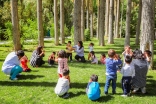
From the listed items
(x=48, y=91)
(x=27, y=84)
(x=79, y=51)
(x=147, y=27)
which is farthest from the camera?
(x=79, y=51)

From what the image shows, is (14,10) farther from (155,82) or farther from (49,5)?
(49,5)

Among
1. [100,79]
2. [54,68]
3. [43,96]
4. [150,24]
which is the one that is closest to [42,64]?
Answer: [54,68]

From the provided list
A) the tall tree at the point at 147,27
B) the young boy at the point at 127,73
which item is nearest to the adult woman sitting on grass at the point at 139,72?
the young boy at the point at 127,73

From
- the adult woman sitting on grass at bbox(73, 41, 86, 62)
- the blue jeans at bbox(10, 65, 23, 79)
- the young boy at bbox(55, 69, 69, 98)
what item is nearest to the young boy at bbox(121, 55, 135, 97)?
the young boy at bbox(55, 69, 69, 98)

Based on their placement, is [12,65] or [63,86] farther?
Result: [12,65]

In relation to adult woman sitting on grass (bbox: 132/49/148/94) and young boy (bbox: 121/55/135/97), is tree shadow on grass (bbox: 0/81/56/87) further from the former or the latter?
adult woman sitting on grass (bbox: 132/49/148/94)

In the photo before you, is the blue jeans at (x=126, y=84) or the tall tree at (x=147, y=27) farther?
the tall tree at (x=147, y=27)

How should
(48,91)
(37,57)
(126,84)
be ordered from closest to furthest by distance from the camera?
(126,84)
(48,91)
(37,57)

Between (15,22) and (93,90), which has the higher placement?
(15,22)

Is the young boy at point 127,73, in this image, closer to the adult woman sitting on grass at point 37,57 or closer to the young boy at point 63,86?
the young boy at point 63,86

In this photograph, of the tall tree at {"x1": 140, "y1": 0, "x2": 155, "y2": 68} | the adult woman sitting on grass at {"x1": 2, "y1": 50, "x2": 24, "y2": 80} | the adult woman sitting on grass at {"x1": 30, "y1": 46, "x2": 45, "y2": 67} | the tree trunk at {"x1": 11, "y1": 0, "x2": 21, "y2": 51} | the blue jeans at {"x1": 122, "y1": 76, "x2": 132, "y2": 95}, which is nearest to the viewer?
the blue jeans at {"x1": 122, "y1": 76, "x2": 132, "y2": 95}

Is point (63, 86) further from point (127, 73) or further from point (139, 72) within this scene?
point (139, 72)

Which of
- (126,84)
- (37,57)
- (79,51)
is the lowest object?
(126,84)

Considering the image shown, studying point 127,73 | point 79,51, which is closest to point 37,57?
point 79,51
